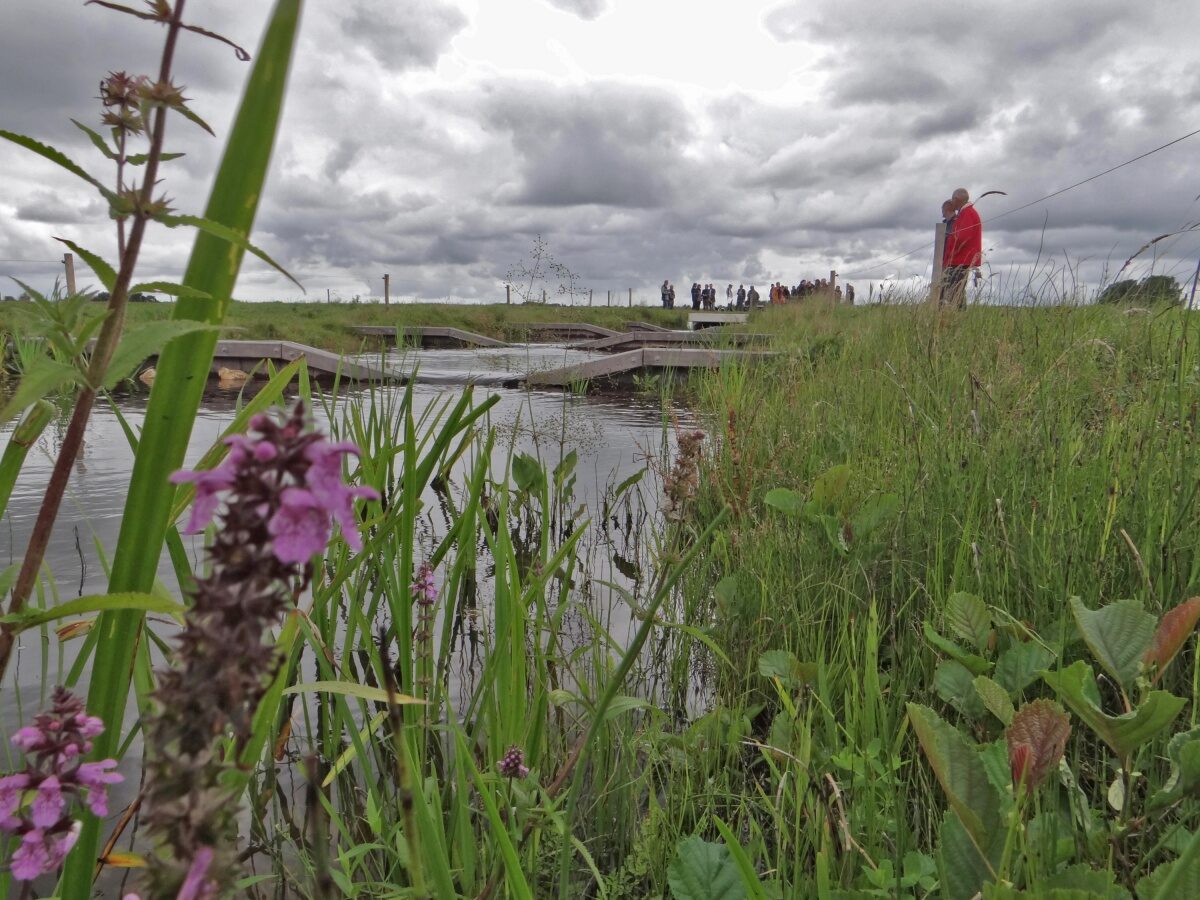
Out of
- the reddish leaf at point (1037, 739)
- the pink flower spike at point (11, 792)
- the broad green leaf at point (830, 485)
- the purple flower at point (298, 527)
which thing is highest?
the purple flower at point (298, 527)

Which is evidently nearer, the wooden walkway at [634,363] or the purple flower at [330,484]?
the purple flower at [330,484]

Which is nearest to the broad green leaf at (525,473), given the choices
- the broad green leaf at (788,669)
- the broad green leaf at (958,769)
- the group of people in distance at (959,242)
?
the broad green leaf at (788,669)

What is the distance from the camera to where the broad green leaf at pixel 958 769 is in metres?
1.12

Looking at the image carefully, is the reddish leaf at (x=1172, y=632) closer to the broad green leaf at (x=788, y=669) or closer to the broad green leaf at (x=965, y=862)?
the broad green leaf at (x=965, y=862)

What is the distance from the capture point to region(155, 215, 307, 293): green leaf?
1.86 ft

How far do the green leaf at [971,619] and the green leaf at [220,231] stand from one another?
1626mm

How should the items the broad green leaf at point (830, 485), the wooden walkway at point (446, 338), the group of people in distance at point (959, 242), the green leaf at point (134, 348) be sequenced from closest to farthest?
→ the green leaf at point (134, 348) < the broad green leaf at point (830, 485) < the group of people in distance at point (959, 242) < the wooden walkway at point (446, 338)

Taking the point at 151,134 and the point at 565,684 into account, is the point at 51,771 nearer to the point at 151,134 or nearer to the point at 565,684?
the point at 151,134

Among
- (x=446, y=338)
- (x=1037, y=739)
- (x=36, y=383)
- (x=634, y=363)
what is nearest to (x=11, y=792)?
(x=36, y=383)

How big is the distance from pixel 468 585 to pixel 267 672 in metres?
2.52

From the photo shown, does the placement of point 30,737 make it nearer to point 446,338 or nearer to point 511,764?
point 511,764

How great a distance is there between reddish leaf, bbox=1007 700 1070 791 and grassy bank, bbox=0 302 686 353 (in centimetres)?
1258

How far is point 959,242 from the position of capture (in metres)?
9.61

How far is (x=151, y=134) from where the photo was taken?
0.70 meters
